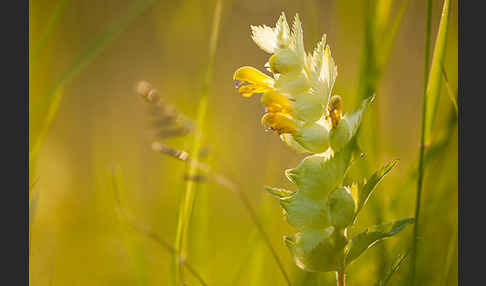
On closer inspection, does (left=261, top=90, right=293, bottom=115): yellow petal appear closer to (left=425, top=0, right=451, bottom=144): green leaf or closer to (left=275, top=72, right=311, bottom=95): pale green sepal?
(left=275, top=72, right=311, bottom=95): pale green sepal

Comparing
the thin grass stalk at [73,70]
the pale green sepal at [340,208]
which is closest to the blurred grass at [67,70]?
the thin grass stalk at [73,70]

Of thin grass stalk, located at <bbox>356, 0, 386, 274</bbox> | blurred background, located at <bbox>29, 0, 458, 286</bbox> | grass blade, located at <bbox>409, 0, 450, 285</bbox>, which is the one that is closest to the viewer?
grass blade, located at <bbox>409, 0, 450, 285</bbox>

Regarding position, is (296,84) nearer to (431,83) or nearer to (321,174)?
(321,174)

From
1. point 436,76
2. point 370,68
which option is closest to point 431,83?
point 436,76

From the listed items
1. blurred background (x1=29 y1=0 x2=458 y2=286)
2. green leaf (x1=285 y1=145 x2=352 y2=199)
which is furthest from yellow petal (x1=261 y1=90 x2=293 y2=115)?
blurred background (x1=29 y1=0 x2=458 y2=286)

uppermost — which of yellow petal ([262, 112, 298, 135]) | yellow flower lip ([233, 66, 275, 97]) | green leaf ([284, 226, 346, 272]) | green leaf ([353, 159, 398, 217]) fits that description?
yellow flower lip ([233, 66, 275, 97])

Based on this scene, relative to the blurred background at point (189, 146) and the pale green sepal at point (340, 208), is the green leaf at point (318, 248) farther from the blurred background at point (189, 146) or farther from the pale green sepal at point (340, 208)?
the blurred background at point (189, 146)

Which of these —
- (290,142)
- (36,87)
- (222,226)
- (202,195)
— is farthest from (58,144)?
(290,142)
